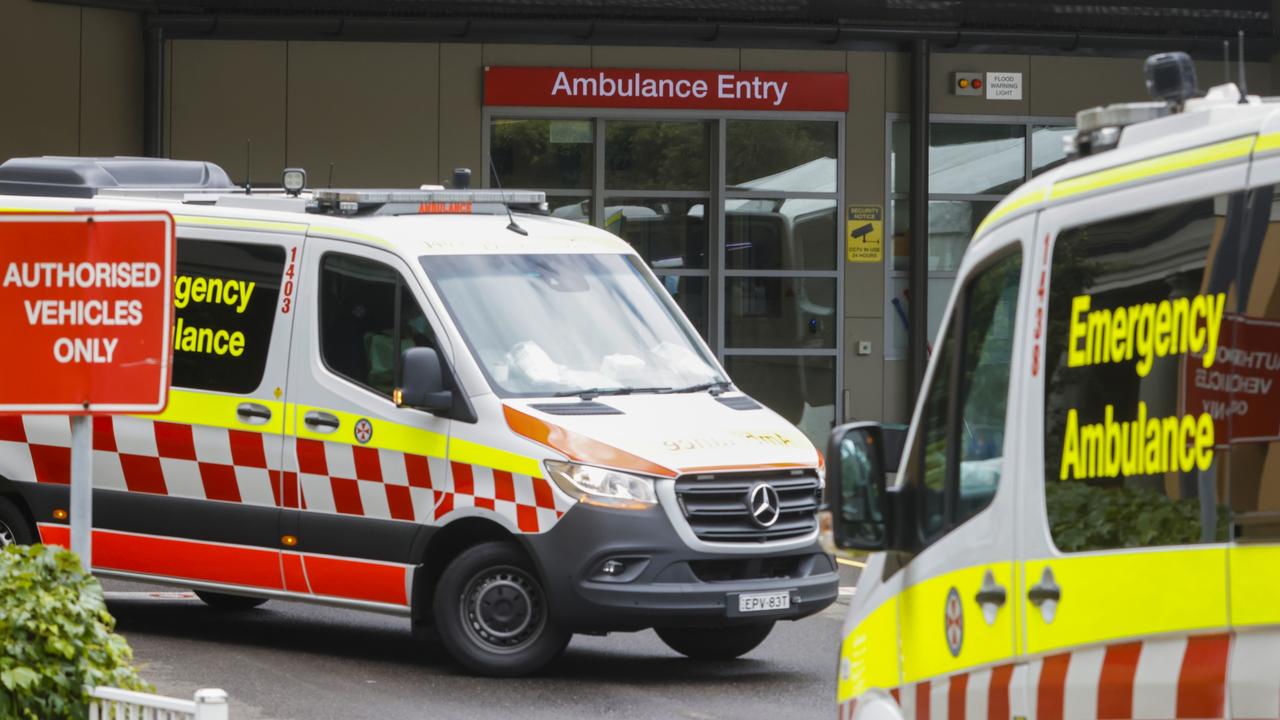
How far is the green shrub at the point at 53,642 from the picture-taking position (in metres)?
5.93

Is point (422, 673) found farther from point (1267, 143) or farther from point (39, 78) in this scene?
point (39, 78)

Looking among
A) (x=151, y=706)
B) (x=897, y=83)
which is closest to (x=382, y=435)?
(x=151, y=706)

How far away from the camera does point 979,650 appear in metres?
4.55

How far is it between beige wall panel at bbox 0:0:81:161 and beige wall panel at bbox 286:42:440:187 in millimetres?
2154

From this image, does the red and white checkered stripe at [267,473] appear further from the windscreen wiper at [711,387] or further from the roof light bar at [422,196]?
the roof light bar at [422,196]

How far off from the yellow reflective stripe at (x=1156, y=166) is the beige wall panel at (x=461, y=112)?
650 inches

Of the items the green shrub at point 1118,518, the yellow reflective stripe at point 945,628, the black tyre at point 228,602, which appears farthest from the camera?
the black tyre at point 228,602

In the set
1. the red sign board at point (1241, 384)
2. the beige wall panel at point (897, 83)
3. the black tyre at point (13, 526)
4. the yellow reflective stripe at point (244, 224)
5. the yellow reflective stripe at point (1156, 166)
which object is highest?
the beige wall panel at point (897, 83)

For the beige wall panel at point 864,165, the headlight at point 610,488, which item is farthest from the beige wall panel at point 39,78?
the headlight at point 610,488

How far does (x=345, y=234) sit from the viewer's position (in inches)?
405

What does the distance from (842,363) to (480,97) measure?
4.48 metres

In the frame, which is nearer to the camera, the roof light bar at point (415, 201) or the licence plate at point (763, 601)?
the licence plate at point (763, 601)

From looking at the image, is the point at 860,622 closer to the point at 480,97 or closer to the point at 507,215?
the point at 507,215

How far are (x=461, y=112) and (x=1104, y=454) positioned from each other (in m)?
17.0
